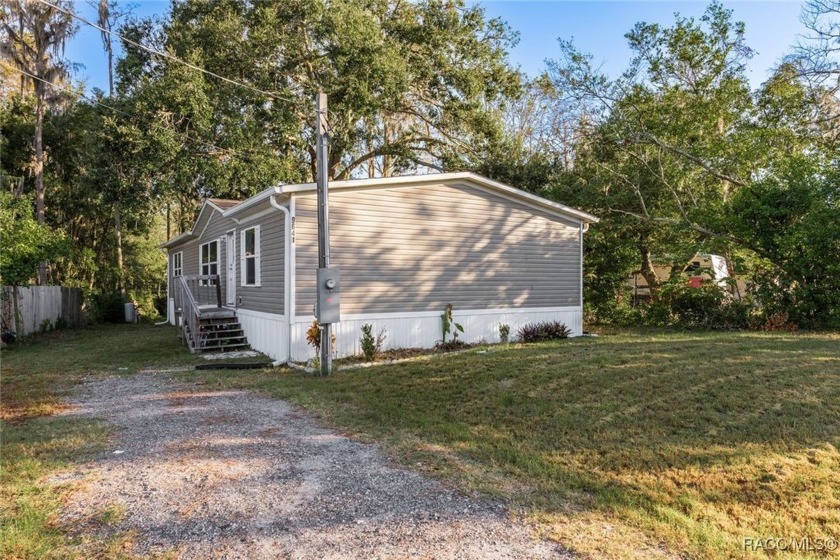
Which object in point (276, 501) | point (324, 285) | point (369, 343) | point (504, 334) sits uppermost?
point (324, 285)

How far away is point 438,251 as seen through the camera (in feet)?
35.9

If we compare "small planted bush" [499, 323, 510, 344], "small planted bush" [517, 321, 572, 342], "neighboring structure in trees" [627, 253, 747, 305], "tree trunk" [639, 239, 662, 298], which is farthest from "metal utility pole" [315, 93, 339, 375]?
"tree trunk" [639, 239, 662, 298]

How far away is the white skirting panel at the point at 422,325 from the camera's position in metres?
9.49

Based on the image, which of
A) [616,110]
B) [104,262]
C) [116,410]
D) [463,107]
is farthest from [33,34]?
[616,110]

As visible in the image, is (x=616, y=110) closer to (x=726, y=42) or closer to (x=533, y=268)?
(x=726, y=42)

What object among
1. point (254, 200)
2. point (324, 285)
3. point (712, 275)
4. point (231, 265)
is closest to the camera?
point (324, 285)

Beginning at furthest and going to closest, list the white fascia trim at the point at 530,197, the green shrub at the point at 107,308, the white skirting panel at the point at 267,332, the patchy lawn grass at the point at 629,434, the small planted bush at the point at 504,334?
the green shrub at the point at 107,308 < the small planted bush at the point at 504,334 < the white fascia trim at the point at 530,197 < the white skirting panel at the point at 267,332 < the patchy lawn grass at the point at 629,434

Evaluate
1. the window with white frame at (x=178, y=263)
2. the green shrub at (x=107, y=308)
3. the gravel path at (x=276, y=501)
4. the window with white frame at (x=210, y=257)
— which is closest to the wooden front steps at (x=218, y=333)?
the window with white frame at (x=210, y=257)

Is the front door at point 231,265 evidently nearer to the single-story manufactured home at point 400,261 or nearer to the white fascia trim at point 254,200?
the single-story manufactured home at point 400,261

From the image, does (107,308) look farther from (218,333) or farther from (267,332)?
(267,332)

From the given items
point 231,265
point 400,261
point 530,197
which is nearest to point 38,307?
point 231,265

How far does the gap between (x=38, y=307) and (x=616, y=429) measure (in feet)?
54.0

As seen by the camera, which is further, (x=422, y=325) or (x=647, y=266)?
(x=647, y=266)

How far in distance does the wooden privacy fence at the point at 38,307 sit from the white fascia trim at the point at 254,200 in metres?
6.00
